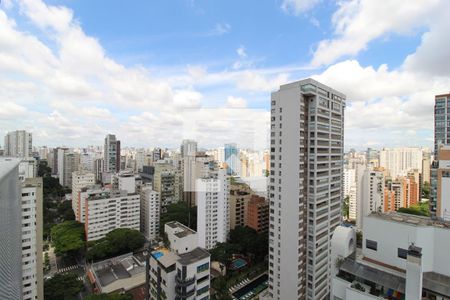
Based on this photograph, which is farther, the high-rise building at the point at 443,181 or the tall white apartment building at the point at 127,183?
the tall white apartment building at the point at 127,183

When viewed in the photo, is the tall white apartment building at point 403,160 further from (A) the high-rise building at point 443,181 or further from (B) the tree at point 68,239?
(B) the tree at point 68,239

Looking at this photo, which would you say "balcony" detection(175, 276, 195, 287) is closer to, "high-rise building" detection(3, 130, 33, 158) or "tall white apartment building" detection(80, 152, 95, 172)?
"high-rise building" detection(3, 130, 33, 158)

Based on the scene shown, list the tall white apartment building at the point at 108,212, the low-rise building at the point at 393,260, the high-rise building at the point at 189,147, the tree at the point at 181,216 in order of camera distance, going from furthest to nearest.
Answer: the tree at the point at 181,216, the high-rise building at the point at 189,147, the tall white apartment building at the point at 108,212, the low-rise building at the point at 393,260

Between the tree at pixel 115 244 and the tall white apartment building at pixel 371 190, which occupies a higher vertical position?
the tall white apartment building at pixel 371 190

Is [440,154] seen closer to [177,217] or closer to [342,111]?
[342,111]

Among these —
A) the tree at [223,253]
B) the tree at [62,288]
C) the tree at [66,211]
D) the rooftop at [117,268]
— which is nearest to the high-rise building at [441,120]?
the tree at [223,253]

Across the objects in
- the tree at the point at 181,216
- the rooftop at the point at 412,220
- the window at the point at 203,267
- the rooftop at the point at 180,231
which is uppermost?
the rooftop at the point at 412,220

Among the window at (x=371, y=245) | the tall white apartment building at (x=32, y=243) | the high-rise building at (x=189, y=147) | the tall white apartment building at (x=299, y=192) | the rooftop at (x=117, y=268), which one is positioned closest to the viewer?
the window at (x=371, y=245)
